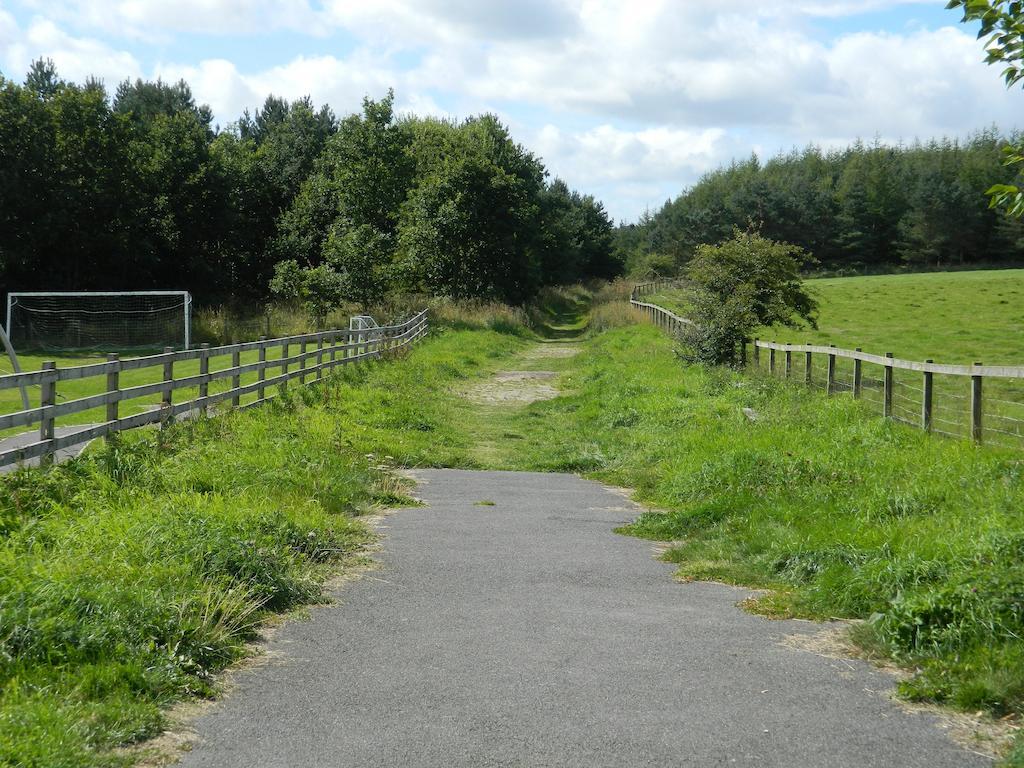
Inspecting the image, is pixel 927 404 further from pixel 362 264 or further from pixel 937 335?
pixel 362 264

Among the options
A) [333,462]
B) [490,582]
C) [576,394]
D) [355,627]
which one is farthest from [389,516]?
[576,394]

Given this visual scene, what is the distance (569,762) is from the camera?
436cm

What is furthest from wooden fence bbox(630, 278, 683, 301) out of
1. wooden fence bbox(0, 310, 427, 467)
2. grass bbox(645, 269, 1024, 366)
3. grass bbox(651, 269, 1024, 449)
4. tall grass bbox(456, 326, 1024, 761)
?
tall grass bbox(456, 326, 1024, 761)

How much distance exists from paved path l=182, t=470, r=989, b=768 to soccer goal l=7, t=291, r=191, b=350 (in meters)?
38.5

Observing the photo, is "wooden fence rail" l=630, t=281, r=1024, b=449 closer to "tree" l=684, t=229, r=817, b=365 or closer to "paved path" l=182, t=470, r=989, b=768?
"tree" l=684, t=229, r=817, b=365

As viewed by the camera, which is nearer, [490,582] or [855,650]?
[855,650]

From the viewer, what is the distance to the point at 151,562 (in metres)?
6.57

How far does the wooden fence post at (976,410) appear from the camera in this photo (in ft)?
38.2

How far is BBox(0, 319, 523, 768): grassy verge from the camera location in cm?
461

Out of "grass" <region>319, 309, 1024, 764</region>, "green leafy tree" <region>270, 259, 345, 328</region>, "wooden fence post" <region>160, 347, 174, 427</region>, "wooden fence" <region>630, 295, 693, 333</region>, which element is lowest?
"grass" <region>319, 309, 1024, 764</region>

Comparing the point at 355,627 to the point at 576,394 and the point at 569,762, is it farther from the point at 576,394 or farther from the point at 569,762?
the point at 576,394

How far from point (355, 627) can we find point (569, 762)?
2403mm

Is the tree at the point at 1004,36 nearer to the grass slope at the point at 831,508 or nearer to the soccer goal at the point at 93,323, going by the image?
the grass slope at the point at 831,508

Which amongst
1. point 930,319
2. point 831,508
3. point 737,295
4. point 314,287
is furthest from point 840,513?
point 930,319
